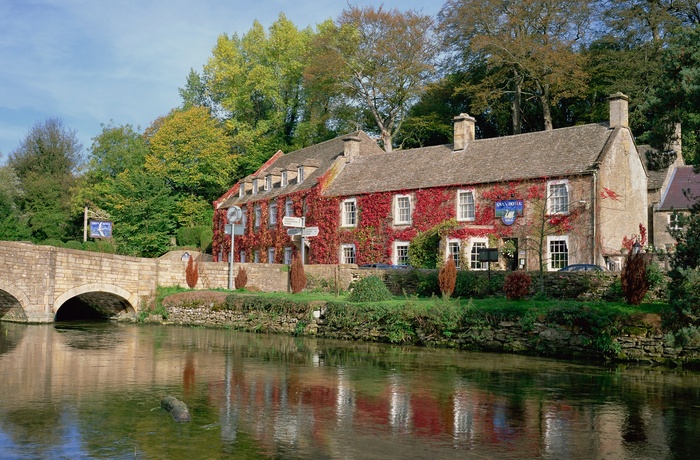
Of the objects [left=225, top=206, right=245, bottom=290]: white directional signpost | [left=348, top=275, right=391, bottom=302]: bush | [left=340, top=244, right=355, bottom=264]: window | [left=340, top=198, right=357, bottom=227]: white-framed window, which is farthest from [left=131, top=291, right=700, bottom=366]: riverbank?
[left=340, top=198, right=357, bottom=227]: white-framed window

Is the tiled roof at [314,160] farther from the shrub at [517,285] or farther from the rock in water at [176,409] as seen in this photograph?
the rock in water at [176,409]

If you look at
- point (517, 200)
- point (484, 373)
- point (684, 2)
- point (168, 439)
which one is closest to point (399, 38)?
point (684, 2)

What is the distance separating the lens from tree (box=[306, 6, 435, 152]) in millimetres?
52625

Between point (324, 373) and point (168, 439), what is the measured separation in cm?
723

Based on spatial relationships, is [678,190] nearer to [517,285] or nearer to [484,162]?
[484,162]

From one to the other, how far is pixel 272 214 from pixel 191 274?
12677 millimetres

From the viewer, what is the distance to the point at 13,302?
3189cm

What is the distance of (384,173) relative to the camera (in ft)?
134

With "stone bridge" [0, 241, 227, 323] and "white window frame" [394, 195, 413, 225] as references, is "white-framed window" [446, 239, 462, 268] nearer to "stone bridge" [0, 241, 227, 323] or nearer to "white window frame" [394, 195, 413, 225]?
"white window frame" [394, 195, 413, 225]

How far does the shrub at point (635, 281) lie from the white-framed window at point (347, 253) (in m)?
20.5

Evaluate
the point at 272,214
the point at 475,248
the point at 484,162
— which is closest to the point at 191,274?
the point at 272,214

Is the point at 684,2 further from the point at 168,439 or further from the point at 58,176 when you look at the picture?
the point at 58,176

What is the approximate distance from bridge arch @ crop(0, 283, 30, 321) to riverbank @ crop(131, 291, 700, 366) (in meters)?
9.42

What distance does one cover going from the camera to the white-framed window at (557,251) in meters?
32.8
